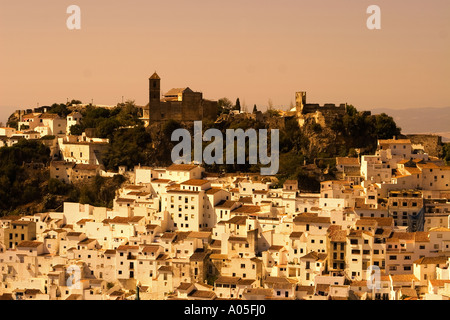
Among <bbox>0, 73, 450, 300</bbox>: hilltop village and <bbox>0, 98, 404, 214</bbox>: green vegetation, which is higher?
<bbox>0, 98, 404, 214</bbox>: green vegetation

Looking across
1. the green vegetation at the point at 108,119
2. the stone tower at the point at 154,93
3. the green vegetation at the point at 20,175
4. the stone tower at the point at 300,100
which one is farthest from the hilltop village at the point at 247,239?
the stone tower at the point at 154,93

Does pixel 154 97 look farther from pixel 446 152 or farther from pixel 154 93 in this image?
pixel 446 152

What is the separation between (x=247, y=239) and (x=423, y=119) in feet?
42.0

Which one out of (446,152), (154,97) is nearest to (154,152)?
(154,97)

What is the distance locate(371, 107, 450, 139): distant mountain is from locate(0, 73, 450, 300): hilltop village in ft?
11.1

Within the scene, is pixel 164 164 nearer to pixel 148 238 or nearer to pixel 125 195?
pixel 125 195

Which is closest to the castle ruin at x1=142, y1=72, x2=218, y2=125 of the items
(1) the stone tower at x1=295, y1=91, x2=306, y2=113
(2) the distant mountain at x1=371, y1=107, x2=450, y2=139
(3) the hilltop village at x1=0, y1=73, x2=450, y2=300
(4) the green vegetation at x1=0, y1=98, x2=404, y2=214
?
(4) the green vegetation at x1=0, y1=98, x2=404, y2=214

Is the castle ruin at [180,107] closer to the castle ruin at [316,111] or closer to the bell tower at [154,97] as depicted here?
the bell tower at [154,97]

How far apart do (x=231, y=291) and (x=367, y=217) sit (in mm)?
4303

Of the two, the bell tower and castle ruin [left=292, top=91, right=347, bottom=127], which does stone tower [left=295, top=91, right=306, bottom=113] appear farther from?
the bell tower

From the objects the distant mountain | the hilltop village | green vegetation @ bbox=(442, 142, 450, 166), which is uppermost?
the distant mountain

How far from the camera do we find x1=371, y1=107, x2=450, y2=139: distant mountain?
26875 millimetres
